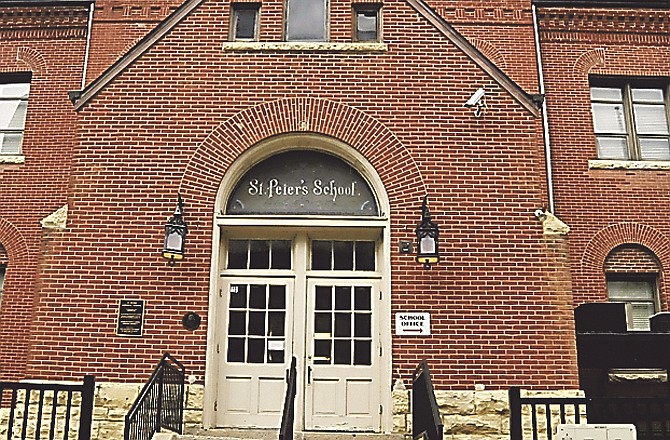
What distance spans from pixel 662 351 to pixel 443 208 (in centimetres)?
370

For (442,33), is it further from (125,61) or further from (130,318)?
(130,318)

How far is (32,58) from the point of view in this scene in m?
13.4

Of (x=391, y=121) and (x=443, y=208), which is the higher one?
(x=391, y=121)

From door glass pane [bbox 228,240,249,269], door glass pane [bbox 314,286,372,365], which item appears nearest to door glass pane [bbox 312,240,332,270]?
door glass pane [bbox 314,286,372,365]

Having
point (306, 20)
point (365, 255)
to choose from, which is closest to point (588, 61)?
point (306, 20)

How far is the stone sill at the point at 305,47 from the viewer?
10414mm

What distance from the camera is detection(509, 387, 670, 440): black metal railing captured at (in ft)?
23.0

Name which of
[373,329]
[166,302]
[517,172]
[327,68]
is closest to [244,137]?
[327,68]

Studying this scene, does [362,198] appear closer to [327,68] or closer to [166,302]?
[327,68]

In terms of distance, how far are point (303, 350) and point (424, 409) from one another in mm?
2238

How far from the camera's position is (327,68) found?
408 inches

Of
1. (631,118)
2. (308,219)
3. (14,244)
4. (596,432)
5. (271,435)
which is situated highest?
(631,118)

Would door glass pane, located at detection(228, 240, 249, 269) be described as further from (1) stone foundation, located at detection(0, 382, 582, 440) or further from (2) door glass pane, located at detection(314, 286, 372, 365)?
(1) stone foundation, located at detection(0, 382, 582, 440)

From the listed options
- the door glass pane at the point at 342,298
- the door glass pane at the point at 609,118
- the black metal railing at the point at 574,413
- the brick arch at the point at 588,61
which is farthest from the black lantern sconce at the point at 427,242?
the brick arch at the point at 588,61
